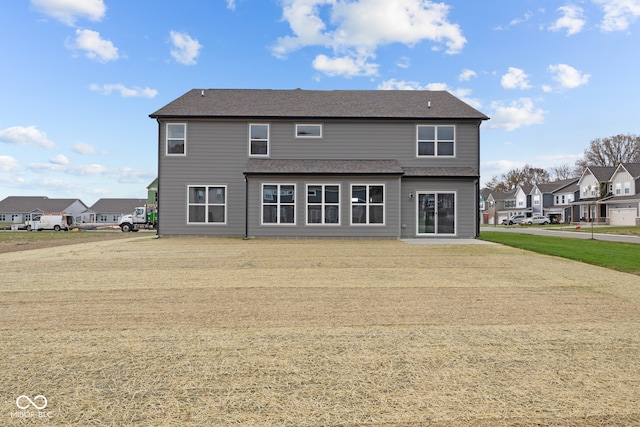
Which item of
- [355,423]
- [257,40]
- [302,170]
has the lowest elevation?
[355,423]

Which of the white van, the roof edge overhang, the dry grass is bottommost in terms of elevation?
the dry grass

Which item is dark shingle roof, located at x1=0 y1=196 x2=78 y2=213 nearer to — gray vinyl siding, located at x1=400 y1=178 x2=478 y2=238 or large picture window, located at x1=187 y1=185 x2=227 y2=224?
large picture window, located at x1=187 y1=185 x2=227 y2=224

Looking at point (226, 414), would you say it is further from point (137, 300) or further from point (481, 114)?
point (481, 114)

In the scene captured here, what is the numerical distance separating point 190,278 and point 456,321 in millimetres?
5527

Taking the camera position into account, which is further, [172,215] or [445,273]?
[172,215]

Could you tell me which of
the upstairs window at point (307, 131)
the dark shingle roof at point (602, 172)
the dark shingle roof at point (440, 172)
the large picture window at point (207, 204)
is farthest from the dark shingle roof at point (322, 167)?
the dark shingle roof at point (602, 172)

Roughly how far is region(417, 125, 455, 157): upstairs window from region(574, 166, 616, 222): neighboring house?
137 feet

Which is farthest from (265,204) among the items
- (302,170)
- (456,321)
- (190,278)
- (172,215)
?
(456,321)

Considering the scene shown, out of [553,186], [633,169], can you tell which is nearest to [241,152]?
[633,169]

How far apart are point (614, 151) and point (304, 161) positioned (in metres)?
69.7

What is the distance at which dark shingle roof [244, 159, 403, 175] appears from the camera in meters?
17.5

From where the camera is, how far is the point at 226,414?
2803mm

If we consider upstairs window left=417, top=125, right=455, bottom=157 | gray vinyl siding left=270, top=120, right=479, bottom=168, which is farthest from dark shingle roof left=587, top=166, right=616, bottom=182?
upstairs window left=417, top=125, right=455, bottom=157

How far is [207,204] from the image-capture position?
62.2 feet
